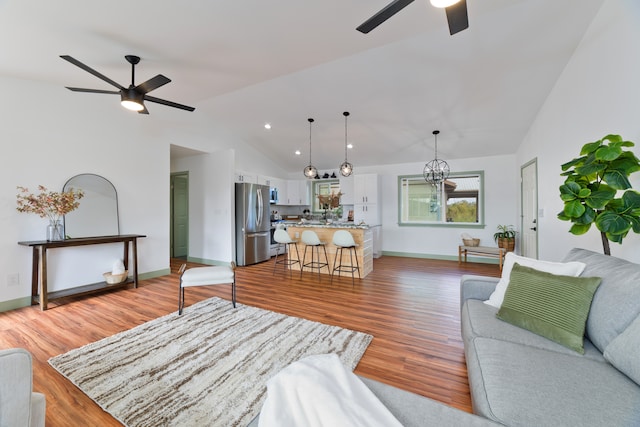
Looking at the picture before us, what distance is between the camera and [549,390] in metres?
1.07

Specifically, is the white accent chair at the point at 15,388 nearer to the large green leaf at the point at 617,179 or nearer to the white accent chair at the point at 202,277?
the white accent chair at the point at 202,277

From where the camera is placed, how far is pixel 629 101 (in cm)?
212

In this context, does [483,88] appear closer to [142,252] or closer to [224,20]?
[224,20]

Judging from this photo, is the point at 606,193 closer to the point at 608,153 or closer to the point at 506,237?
the point at 608,153

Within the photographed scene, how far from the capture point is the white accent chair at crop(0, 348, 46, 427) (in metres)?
0.89

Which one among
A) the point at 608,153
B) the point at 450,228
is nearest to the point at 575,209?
the point at 608,153

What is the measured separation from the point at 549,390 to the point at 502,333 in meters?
0.53

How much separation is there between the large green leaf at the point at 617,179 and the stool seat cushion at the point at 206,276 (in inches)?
137

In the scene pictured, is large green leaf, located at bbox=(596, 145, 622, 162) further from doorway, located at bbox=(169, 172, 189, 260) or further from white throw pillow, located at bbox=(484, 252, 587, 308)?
doorway, located at bbox=(169, 172, 189, 260)

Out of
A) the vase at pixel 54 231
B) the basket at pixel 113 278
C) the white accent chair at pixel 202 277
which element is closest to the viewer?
the white accent chair at pixel 202 277

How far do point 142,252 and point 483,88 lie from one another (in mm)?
6171

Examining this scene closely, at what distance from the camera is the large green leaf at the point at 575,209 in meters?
1.86

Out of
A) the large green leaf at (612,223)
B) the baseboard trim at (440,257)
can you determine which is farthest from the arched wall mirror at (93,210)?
the baseboard trim at (440,257)

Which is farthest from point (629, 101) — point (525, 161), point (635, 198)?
point (525, 161)
